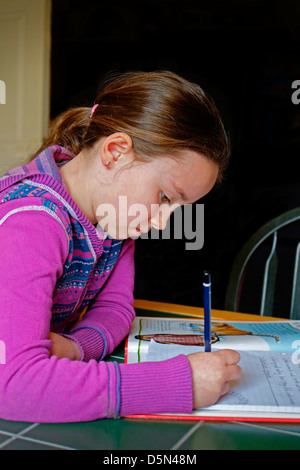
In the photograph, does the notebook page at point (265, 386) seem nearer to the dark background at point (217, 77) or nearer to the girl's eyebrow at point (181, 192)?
the girl's eyebrow at point (181, 192)

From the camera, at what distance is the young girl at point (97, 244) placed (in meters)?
0.65

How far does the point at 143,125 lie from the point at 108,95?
0.45ft

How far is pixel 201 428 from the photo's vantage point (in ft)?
2.09

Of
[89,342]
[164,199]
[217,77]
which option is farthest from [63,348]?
[217,77]

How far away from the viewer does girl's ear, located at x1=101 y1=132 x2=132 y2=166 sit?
879 mm

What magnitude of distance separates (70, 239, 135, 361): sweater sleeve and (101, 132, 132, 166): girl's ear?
28 cm

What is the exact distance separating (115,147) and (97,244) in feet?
0.56

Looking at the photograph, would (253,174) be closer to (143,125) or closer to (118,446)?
(143,125)

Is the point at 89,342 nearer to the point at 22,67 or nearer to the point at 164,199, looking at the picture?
the point at 164,199

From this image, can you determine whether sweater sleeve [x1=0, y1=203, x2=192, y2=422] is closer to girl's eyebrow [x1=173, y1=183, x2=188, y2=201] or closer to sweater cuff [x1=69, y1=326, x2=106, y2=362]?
sweater cuff [x1=69, y1=326, x2=106, y2=362]

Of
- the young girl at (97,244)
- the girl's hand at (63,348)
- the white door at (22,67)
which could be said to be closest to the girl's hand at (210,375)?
the young girl at (97,244)

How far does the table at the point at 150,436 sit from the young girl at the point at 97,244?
0.7 inches

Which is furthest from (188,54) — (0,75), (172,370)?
(172,370)

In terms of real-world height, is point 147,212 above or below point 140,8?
below
